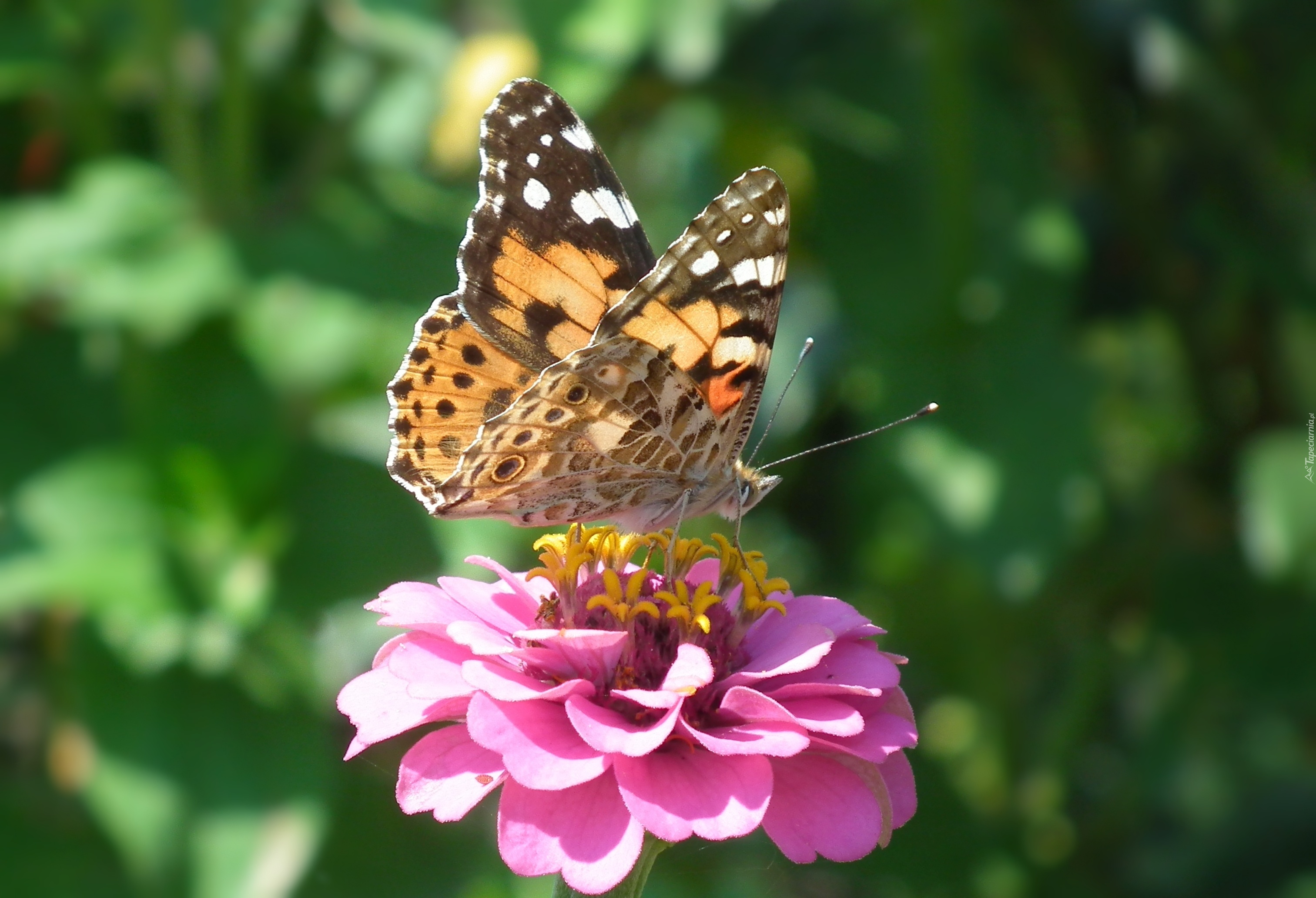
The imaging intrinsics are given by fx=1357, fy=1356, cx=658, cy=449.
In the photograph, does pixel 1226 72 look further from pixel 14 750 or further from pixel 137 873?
pixel 14 750

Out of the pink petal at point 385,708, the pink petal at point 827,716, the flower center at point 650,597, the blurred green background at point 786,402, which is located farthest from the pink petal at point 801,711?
the blurred green background at point 786,402

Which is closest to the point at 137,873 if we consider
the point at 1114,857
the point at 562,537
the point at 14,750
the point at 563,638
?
the point at 14,750

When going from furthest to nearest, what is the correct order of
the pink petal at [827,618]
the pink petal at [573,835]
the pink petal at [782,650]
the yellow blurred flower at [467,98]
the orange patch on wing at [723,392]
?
the yellow blurred flower at [467,98]
the orange patch on wing at [723,392]
the pink petal at [827,618]
the pink petal at [782,650]
the pink petal at [573,835]

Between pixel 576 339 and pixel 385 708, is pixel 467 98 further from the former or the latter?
pixel 385 708

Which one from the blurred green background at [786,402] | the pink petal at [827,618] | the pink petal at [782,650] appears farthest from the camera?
the blurred green background at [786,402]

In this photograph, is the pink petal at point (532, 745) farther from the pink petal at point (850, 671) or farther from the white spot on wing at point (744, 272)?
the white spot on wing at point (744, 272)

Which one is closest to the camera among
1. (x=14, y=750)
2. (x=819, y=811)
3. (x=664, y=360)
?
(x=819, y=811)
